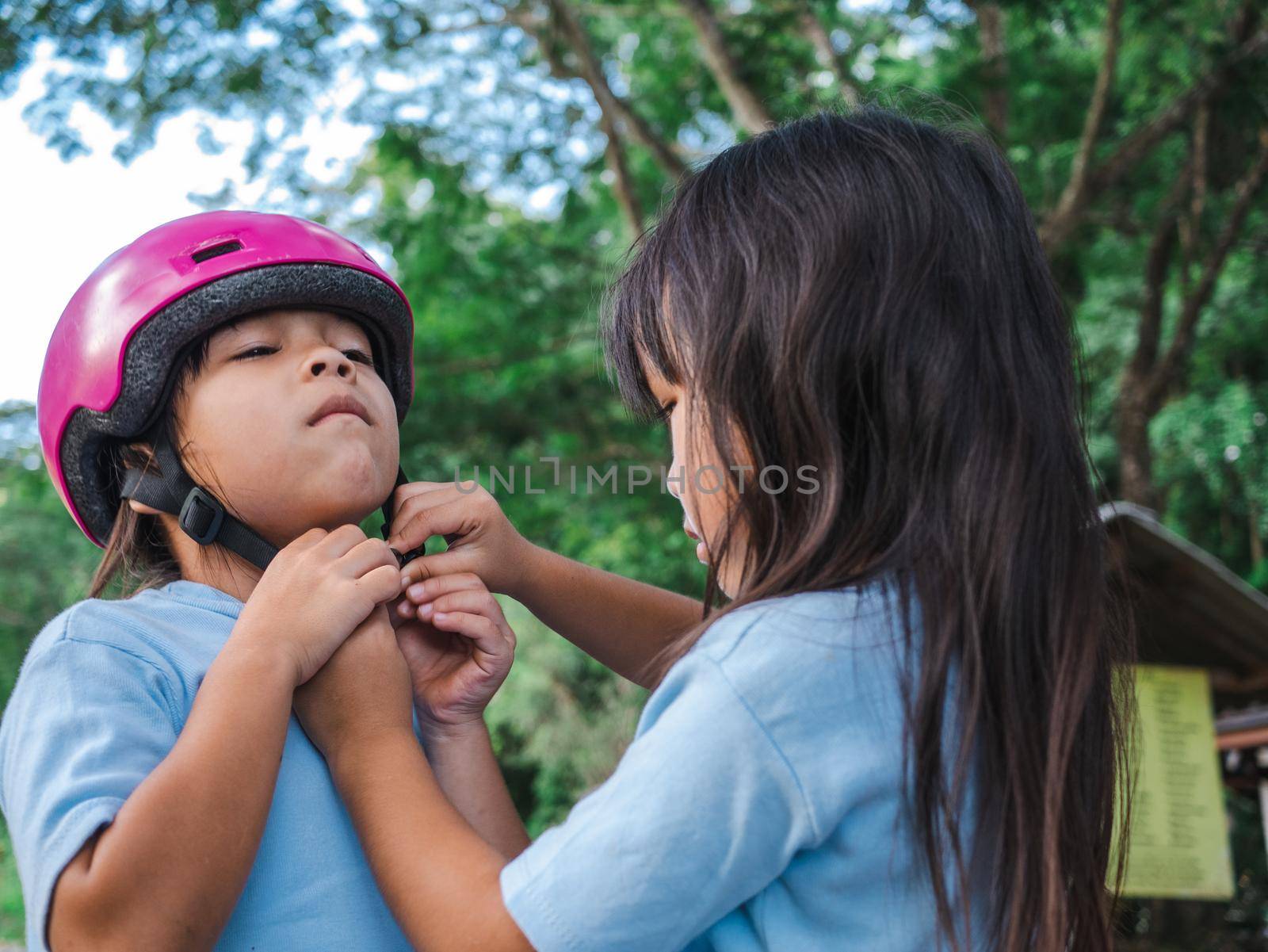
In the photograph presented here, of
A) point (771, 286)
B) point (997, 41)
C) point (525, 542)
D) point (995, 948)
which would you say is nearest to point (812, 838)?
point (995, 948)

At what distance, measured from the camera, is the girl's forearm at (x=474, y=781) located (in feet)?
6.00

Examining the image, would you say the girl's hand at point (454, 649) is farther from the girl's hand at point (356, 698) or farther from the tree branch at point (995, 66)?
the tree branch at point (995, 66)

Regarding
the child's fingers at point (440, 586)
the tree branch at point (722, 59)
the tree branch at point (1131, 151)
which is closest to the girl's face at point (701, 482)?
the child's fingers at point (440, 586)

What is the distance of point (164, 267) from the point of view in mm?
1928

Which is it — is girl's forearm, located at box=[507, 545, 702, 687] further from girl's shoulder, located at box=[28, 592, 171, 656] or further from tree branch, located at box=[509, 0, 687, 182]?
tree branch, located at box=[509, 0, 687, 182]

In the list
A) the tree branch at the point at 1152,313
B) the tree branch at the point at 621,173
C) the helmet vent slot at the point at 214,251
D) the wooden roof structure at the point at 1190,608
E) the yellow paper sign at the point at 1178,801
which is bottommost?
the yellow paper sign at the point at 1178,801

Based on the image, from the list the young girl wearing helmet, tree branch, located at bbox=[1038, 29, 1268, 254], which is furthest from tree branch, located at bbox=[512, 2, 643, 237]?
the young girl wearing helmet

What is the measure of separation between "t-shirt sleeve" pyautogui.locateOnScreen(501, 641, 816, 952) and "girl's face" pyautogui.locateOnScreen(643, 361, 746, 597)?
0.33 metres

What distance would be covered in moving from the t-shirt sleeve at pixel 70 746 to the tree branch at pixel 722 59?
6.33 m

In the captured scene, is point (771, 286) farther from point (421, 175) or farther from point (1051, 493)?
point (421, 175)

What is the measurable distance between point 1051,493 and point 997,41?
8.04 m

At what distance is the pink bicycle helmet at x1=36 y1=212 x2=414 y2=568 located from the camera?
1.87 metres

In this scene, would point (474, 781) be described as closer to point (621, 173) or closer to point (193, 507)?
point (193, 507)

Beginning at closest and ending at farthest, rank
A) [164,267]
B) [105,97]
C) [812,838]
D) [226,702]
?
1. [812,838]
2. [226,702]
3. [164,267]
4. [105,97]
